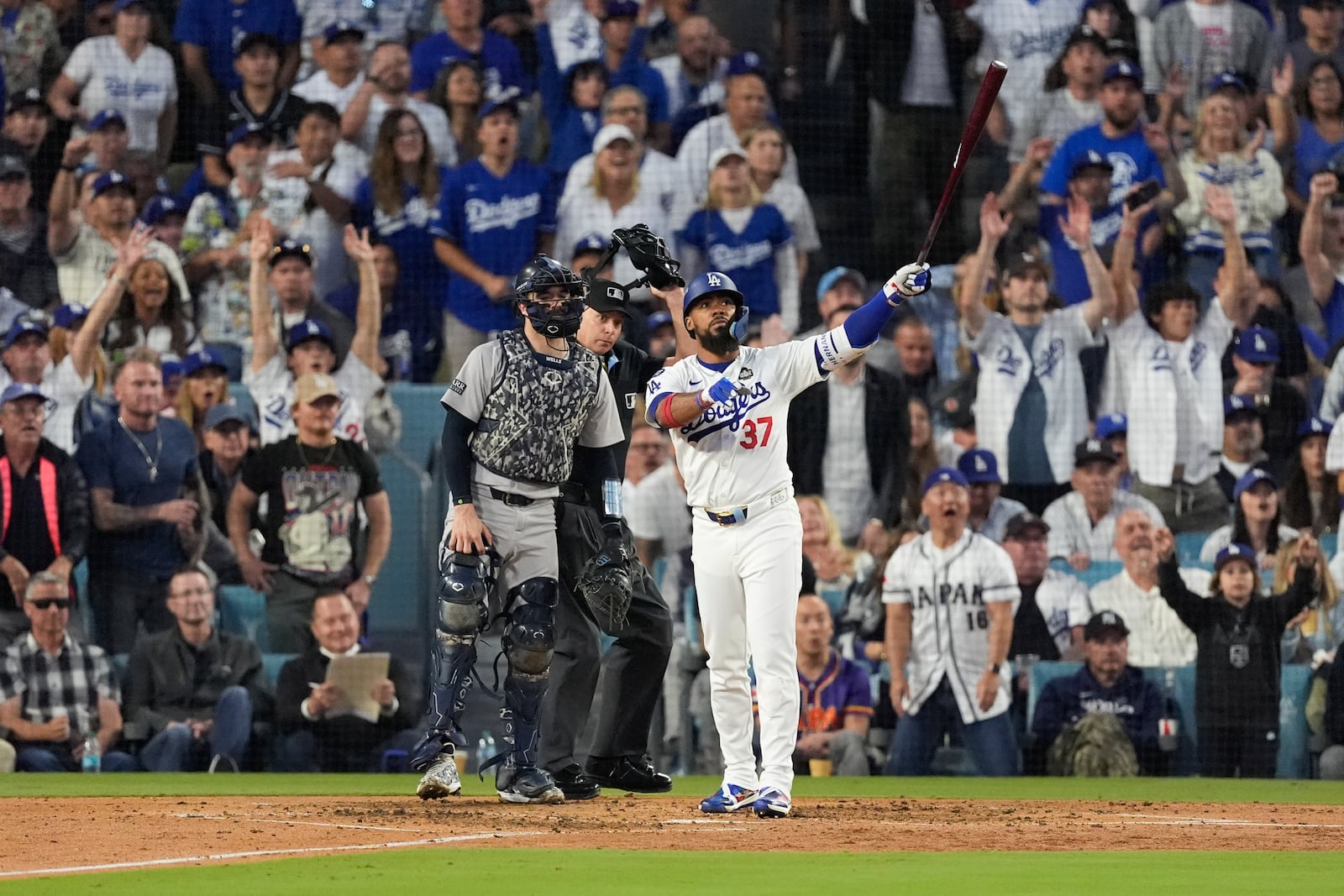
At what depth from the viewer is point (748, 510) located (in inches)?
257

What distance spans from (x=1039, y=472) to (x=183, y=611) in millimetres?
5164

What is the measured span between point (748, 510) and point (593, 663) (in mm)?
1318

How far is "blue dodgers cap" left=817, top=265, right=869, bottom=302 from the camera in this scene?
11336 millimetres

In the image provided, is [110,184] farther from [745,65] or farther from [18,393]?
[745,65]

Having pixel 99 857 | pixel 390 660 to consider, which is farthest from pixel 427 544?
pixel 99 857

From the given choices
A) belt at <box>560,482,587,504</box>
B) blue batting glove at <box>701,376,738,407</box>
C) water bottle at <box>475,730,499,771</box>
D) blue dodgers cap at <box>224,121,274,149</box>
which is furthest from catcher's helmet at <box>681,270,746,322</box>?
blue dodgers cap at <box>224,121,274,149</box>

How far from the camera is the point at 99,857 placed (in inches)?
209

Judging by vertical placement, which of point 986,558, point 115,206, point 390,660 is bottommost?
point 390,660

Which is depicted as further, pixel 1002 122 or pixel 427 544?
pixel 1002 122

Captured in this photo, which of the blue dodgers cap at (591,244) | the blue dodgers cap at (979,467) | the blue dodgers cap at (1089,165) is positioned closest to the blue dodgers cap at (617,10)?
the blue dodgers cap at (591,244)

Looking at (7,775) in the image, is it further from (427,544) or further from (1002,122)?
(1002,122)

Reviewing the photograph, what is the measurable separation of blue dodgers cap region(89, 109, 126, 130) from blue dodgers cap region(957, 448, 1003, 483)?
580 cm

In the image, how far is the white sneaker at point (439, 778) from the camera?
260 inches

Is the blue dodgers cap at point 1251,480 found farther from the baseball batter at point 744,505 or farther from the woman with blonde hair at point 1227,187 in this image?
the baseball batter at point 744,505
